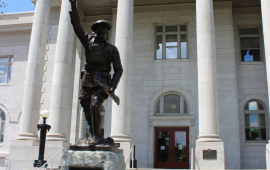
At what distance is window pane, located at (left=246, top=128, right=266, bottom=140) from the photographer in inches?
787

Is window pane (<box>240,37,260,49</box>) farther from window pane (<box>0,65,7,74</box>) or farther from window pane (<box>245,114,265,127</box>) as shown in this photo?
window pane (<box>0,65,7,74</box>)

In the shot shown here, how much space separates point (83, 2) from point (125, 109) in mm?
11332

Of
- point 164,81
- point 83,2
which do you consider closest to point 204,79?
point 164,81

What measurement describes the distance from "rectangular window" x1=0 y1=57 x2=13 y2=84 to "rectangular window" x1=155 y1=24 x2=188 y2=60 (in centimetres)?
1206

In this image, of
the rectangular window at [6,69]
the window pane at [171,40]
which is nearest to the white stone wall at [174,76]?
the window pane at [171,40]

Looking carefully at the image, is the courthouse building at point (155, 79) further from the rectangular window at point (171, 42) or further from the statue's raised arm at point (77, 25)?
the statue's raised arm at point (77, 25)

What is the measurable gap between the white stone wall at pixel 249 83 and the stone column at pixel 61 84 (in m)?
11.7

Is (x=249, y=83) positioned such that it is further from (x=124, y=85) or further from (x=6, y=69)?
(x=6, y=69)

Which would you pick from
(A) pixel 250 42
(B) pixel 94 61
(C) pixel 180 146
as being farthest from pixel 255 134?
(B) pixel 94 61

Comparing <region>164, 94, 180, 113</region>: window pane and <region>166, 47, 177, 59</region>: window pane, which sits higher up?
<region>166, 47, 177, 59</region>: window pane

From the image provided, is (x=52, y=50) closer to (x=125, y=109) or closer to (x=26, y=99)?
(x=26, y=99)

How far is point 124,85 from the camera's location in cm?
1530

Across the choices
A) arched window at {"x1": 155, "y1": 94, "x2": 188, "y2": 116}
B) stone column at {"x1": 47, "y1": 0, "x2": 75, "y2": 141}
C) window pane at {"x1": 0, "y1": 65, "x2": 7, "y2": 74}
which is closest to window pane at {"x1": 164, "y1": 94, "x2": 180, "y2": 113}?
arched window at {"x1": 155, "y1": 94, "x2": 188, "y2": 116}

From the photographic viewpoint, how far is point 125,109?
15.2m
